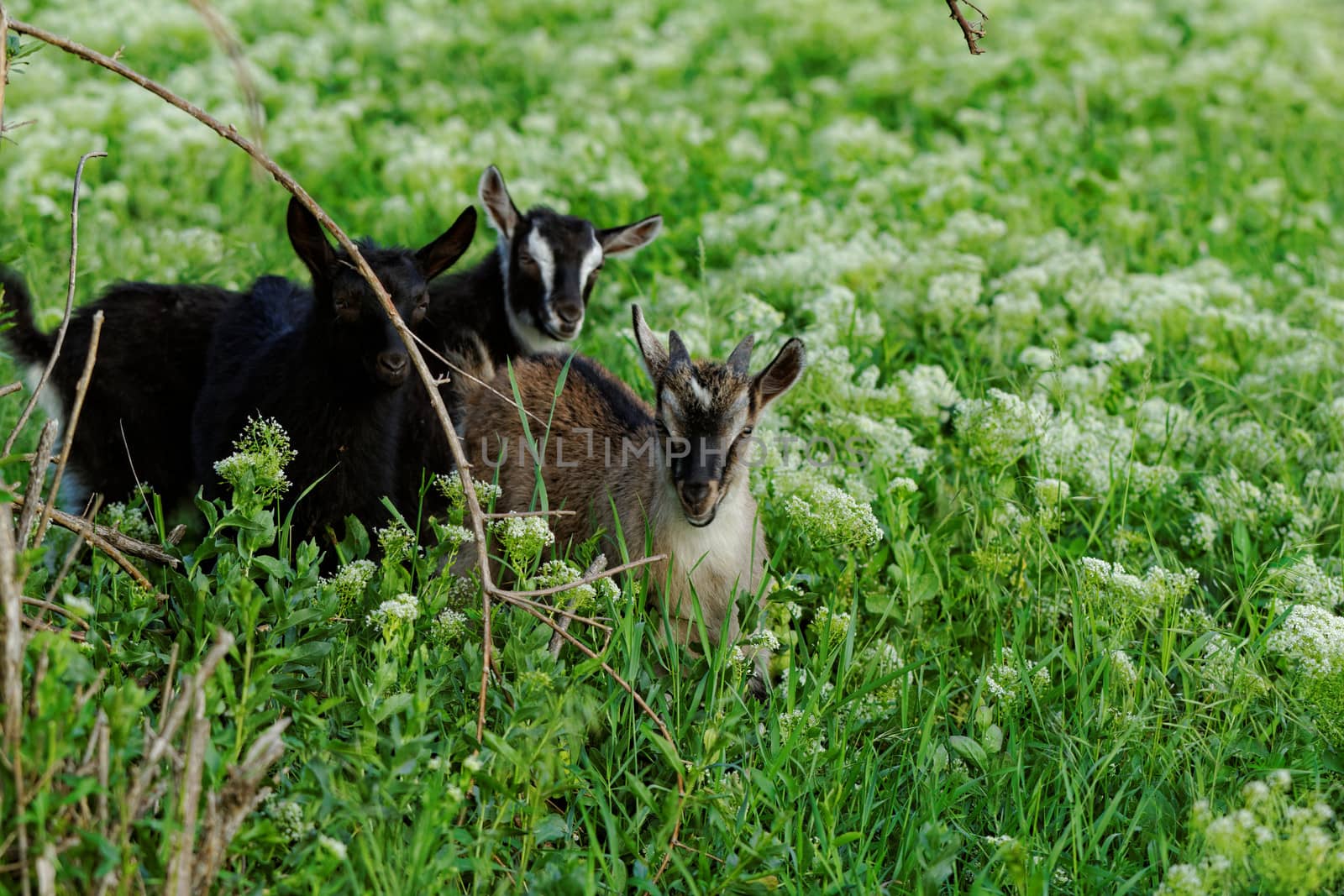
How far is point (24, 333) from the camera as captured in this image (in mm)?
5516

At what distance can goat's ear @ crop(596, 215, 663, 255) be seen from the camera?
6.64m

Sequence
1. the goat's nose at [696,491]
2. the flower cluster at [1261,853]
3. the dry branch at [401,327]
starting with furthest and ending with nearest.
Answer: the goat's nose at [696,491] < the dry branch at [401,327] < the flower cluster at [1261,853]

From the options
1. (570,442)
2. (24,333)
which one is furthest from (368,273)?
(24,333)

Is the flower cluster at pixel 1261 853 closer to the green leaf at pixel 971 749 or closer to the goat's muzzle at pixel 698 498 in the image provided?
the green leaf at pixel 971 749

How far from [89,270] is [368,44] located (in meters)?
5.26

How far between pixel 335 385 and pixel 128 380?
0.96m

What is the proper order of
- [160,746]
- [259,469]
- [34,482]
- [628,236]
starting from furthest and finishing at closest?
[628,236] → [259,469] → [34,482] → [160,746]

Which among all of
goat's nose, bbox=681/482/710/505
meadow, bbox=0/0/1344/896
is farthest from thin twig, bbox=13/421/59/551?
goat's nose, bbox=681/482/710/505

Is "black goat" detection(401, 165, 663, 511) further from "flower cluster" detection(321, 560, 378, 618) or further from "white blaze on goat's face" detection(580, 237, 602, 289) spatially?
"flower cluster" detection(321, 560, 378, 618)

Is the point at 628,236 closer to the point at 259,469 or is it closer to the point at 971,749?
the point at 259,469

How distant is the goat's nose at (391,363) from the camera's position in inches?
191

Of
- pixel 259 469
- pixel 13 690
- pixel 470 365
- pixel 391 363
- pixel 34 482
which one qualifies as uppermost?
pixel 34 482

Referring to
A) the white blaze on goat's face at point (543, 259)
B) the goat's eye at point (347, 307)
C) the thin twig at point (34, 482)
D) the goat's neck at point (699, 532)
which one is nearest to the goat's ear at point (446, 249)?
the goat's eye at point (347, 307)

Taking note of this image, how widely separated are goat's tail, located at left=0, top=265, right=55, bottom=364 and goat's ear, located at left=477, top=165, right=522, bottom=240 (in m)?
1.93
